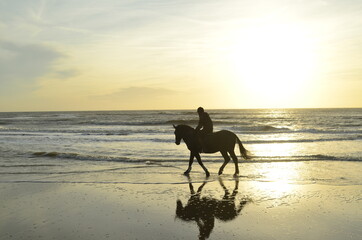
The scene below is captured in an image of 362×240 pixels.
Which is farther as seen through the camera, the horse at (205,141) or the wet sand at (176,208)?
the horse at (205,141)

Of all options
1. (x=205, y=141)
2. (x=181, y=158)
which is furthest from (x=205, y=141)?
(x=181, y=158)

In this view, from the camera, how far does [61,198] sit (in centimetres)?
767

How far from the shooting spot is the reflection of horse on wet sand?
19.4 ft

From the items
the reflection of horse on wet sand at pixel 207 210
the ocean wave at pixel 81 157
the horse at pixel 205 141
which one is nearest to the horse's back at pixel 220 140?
the horse at pixel 205 141

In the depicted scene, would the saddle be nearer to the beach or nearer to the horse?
the horse

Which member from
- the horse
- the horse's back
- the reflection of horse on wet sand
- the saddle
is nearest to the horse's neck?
the horse

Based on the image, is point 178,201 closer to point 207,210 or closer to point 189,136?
point 207,210

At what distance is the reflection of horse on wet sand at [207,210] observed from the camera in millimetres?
5902

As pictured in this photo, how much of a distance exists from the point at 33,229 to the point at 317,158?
12.4m

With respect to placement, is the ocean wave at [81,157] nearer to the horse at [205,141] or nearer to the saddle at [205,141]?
the horse at [205,141]

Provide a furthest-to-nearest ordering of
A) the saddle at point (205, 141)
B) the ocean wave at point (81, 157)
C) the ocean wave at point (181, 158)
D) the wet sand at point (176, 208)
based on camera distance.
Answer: the ocean wave at point (81, 157) < the ocean wave at point (181, 158) < the saddle at point (205, 141) < the wet sand at point (176, 208)

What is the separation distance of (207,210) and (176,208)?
68 centimetres

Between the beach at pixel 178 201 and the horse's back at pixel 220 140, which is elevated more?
the horse's back at pixel 220 140

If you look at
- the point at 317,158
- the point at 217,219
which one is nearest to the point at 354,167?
the point at 317,158
